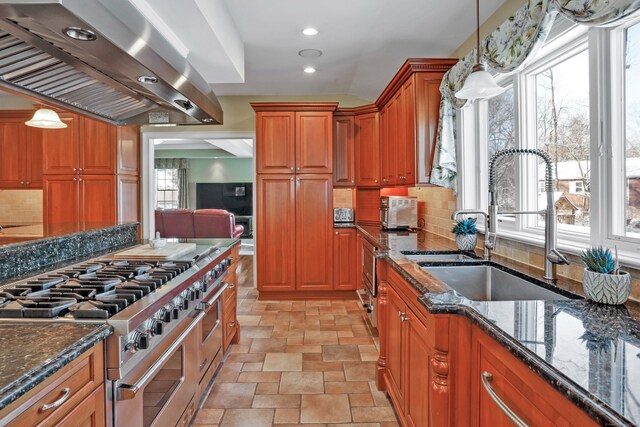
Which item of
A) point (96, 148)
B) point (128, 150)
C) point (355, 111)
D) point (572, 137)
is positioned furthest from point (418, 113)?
point (96, 148)

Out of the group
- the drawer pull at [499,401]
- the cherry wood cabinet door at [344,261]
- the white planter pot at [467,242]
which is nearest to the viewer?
the drawer pull at [499,401]

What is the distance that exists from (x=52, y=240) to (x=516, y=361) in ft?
7.26

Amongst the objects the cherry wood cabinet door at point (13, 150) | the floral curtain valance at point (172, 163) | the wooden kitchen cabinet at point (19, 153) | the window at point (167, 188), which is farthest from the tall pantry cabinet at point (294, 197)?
the window at point (167, 188)

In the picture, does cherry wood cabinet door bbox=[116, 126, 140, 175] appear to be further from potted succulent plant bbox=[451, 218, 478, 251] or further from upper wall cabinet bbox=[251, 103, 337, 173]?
potted succulent plant bbox=[451, 218, 478, 251]

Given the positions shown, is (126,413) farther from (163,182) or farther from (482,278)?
(163,182)

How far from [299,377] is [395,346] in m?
0.88

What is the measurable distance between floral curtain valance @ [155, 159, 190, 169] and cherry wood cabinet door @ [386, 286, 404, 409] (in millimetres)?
9385

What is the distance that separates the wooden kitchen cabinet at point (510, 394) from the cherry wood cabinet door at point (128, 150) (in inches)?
183

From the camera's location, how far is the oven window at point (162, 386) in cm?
145

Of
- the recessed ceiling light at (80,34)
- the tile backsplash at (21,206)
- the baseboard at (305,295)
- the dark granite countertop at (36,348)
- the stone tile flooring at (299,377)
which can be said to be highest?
the recessed ceiling light at (80,34)

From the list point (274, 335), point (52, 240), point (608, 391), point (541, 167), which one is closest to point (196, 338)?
point (52, 240)

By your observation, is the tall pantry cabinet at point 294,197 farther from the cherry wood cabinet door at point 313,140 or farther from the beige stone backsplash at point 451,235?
the beige stone backsplash at point 451,235

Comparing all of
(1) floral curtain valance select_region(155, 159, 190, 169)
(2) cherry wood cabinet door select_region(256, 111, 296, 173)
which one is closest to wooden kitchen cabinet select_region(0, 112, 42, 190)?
(2) cherry wood cabinet door select_region(256, 111, 296, 173)

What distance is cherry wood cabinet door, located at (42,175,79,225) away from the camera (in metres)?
4.63
